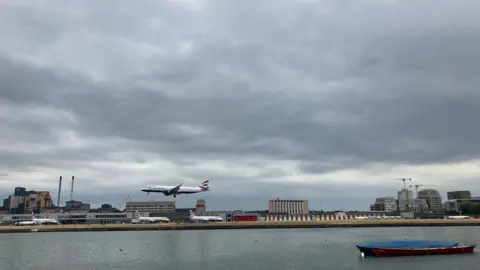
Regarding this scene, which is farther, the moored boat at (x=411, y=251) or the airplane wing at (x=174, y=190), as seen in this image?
the airplane wing at (x=174, y=190)

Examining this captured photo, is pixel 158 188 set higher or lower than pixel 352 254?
higher

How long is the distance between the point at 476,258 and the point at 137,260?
6067 centimetres

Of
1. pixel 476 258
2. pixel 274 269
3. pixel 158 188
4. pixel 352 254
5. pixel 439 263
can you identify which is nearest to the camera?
pixel 274 269

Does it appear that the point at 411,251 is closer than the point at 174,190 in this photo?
Yes

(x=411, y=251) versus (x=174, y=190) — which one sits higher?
(x=174, y=190)

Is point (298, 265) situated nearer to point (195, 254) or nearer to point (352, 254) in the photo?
point (352, 254)

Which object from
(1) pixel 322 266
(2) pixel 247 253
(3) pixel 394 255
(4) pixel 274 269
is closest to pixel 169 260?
(2) pixel 247 253

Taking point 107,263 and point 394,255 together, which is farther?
point 394,255

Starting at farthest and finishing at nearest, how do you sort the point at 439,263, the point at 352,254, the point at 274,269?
the point at 352,254, the point at 439,263, the point at 274,269

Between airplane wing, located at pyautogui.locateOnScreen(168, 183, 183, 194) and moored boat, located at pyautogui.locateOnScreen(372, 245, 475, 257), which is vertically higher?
airplane wing, located at pyautogui.locateOnScreen(168, 183, 183, 194)

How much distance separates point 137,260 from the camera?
7456cm

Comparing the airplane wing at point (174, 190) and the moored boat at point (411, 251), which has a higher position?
the airplane wing at point (174, 190)

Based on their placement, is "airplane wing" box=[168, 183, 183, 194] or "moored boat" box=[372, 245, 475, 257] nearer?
"moored boat" box=[372, 245, 475, 257]

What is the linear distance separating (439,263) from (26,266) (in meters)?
69.0
